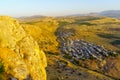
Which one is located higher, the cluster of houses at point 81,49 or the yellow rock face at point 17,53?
the yellow rock face at point 17,53

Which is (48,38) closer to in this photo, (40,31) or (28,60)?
(40,31)

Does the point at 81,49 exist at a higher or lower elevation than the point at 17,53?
lower

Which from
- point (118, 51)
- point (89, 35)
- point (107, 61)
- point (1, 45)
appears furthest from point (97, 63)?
point (1, 45)

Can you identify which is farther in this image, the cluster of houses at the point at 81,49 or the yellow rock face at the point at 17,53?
the cluster of houses at the point at 81,49

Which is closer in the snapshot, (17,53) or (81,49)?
(17,53)
